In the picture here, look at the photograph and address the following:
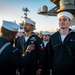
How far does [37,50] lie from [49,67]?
4.06 feet

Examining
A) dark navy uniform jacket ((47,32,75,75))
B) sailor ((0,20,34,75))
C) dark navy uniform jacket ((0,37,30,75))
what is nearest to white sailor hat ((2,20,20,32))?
sailor ((0,20,34,75))

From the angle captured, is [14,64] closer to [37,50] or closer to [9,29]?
[9,29]

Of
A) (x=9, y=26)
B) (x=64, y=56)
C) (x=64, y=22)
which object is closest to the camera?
(x=9, y=26)

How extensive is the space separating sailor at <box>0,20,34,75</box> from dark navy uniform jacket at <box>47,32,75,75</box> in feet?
3.06

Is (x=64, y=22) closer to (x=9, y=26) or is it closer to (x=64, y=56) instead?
(x=64, y=56)

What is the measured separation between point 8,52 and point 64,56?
1.33 metres

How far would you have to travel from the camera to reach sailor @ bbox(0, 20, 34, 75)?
3.76 m

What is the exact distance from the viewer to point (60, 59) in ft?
15.0

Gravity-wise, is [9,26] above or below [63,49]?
above

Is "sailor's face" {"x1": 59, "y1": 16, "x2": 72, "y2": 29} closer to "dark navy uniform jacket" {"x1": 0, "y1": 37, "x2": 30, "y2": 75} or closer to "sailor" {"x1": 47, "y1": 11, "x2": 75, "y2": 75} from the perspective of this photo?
"sailor" {"x1": 47, "y1": 11, "x2": 75, "y2": 75}

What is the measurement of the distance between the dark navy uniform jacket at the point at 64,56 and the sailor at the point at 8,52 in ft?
3.06

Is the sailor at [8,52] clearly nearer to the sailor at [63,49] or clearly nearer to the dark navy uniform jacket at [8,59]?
the dark navy uniform jacket at [8,59]

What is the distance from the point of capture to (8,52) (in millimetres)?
3762

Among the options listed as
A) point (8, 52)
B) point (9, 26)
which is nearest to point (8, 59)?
point (8, 52)
